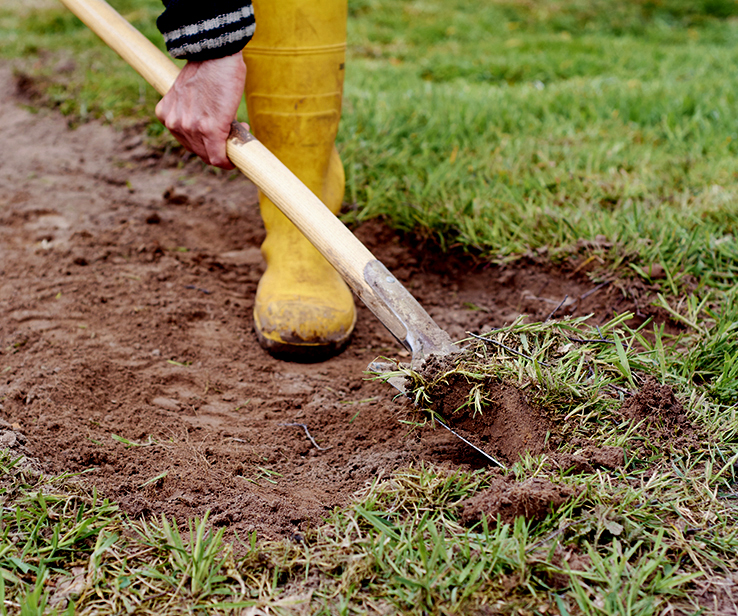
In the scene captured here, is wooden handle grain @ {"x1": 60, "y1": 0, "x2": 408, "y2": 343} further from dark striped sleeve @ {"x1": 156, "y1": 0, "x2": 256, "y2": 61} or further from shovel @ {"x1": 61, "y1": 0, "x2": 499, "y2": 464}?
dark striped sleeve @ {"x1": 156, "y1": 0, "x2": 256, "y2": 61}

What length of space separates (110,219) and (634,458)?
200cm

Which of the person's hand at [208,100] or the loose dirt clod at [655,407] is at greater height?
the person's hand at [208,100]

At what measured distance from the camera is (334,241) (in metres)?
1.46

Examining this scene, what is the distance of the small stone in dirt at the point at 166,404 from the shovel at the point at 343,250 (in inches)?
21.1

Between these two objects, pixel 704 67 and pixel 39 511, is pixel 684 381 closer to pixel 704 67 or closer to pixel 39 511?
pixel 39 511

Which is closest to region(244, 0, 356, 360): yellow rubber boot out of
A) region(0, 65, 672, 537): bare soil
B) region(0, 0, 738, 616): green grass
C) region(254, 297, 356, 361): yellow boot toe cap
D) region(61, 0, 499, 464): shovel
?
region(254, 297, 356, 361): yellow boot toe cap

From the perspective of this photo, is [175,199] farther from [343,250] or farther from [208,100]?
[343,250]

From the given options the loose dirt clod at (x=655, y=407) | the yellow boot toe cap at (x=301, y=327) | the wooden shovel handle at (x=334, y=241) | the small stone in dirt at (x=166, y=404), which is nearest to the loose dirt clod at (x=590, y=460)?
the loose dirt clod at (x=655, y=407)

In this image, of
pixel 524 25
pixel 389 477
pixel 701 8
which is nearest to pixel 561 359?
pixel 389 477

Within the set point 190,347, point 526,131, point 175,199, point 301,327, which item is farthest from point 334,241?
point 526,131

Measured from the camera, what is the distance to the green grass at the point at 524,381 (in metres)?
1.05

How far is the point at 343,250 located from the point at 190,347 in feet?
2.10

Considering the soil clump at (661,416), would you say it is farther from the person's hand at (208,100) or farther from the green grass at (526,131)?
the person's hand at (208,100)

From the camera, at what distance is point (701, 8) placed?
6699 mm
